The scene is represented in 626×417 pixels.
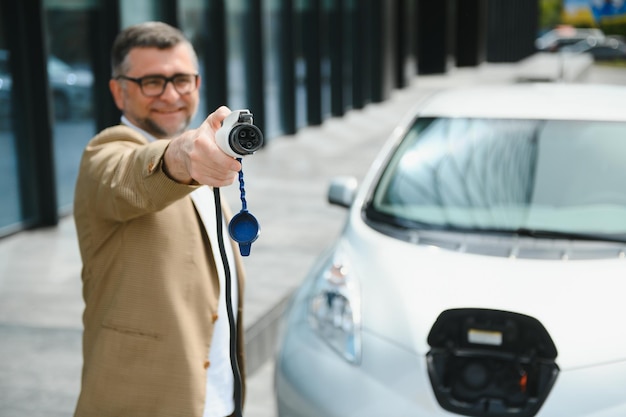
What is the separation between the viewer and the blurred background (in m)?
8.29

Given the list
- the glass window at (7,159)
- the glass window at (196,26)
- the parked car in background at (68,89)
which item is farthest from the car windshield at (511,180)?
the glass window at (196,26)

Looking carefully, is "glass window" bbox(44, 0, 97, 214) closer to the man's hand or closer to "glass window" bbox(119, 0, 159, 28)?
"glass window" bbox(119, 0, 159, 28)

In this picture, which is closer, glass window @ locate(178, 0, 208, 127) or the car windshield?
the car windshield

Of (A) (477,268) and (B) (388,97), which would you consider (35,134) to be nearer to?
(A) (477,268)

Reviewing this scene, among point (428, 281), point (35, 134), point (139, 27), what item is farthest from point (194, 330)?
point (35, 134)

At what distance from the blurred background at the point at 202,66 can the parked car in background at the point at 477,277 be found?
15.7ft

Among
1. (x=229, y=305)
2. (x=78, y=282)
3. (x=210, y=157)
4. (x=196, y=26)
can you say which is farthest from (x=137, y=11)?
(x=210, y=157)

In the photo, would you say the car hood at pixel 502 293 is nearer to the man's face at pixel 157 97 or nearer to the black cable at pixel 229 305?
the black cable at pixel 229 305

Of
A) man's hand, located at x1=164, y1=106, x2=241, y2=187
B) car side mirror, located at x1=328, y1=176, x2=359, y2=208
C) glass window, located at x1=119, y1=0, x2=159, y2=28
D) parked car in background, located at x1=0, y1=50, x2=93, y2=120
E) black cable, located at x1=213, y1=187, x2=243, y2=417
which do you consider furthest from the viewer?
glass window, located at x1=119, y1=0, x2=159, y2=28

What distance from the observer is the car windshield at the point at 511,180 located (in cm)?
385

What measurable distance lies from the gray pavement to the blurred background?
687 mm

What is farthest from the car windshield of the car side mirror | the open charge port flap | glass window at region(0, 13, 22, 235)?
glass window at region(0, 13, 22, 235)

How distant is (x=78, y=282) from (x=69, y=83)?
3.20 metres

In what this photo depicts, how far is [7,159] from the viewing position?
325 inches
